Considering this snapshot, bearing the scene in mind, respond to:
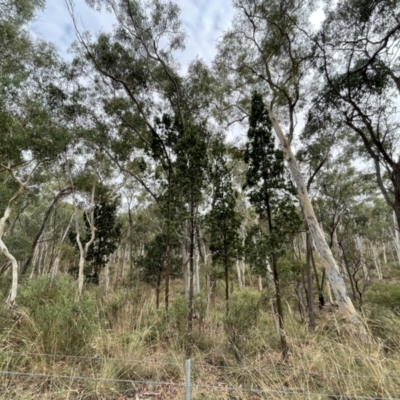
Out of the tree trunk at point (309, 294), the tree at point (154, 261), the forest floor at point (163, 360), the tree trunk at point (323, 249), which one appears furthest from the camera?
the tree at point (154, 261)

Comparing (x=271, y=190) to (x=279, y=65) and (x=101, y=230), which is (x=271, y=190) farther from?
(x=101, y=230)

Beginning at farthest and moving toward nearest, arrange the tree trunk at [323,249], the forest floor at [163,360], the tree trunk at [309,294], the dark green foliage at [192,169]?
the tree trunk at [309,294]
the dark green foliage at [192,169]
the tree trunk at [323,249]
the forest floor at [163,360]

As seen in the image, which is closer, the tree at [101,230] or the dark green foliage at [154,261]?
the tree at [101,230]

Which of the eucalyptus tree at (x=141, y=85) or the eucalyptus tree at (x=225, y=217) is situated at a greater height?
the eucalyptus tree at (x=141, y=85)

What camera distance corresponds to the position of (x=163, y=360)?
3.53m

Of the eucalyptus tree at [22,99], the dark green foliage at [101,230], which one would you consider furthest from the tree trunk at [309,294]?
the dark green foliage at [101,230]

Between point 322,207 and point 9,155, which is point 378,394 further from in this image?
point 322,207

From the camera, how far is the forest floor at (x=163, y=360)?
2.53 meters

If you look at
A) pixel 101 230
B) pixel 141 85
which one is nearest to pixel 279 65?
pixel 141 85

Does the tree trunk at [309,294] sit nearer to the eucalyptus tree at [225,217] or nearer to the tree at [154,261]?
the eucalyptus tree at [225,217]

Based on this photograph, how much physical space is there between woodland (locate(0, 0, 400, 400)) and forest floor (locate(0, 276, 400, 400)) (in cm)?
2

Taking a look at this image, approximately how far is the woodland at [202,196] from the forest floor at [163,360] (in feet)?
0.07

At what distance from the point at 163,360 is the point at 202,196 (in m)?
3.75

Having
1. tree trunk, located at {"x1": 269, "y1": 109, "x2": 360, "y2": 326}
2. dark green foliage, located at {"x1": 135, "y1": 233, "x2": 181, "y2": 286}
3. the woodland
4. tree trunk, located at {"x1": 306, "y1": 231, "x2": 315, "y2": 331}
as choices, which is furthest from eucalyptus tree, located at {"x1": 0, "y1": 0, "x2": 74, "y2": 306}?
tree trunk, located at {"x1": 306, "y1": 231, "x2": 315, "y2": 331}
